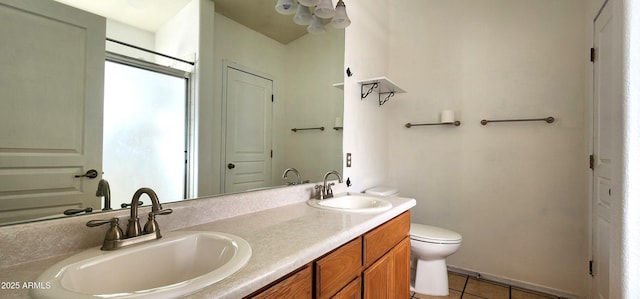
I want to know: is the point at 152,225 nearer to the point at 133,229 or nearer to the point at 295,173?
the point at 133,229

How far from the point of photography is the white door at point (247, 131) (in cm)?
122

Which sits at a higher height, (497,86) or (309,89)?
(497,86)

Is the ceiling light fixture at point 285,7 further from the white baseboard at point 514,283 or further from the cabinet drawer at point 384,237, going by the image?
the white baseboard at point 514,283

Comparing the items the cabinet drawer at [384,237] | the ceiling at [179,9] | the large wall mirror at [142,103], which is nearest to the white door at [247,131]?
the large wall mirror at [142,103]

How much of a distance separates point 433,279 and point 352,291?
4.18 feet

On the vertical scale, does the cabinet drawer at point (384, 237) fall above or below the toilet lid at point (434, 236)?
above

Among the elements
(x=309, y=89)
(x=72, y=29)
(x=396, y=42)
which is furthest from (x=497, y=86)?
(x=72, y=29)

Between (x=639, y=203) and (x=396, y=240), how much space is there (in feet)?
3.18

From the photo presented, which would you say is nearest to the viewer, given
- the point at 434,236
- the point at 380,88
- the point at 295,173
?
the point at 295,173

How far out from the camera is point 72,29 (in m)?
0.78

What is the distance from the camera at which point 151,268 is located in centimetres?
76

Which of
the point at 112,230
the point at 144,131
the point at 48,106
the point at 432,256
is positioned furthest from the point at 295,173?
the point at 432,256

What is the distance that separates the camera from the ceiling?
0.83m

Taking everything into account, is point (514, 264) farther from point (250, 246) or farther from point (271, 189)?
point (250, 246)
